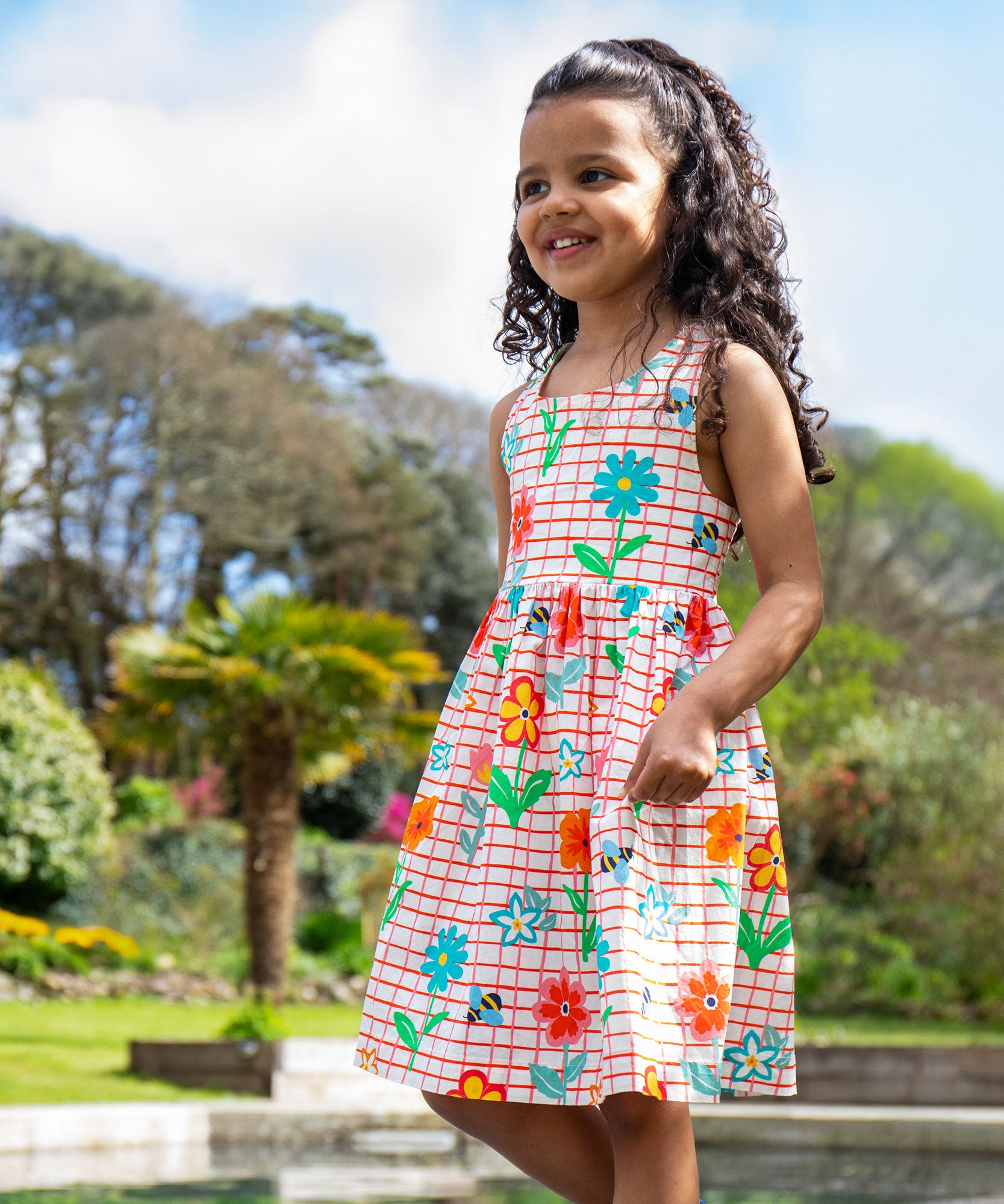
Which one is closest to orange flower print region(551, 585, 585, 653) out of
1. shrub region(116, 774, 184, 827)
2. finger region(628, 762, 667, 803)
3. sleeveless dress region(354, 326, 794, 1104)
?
sleeveless dress region(354, 326, 794, 1104)

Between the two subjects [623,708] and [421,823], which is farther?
[421,823]

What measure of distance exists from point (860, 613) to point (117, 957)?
1131 centimetres

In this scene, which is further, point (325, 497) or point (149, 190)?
point (149, 190)

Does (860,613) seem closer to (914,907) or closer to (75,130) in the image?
(914,907)

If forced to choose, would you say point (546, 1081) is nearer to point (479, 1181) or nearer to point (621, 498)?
point (621, 498)

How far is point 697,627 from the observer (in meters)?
1.63

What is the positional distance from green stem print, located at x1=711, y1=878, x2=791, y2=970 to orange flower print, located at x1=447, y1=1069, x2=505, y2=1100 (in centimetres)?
32

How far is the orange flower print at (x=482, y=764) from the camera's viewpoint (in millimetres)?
1619

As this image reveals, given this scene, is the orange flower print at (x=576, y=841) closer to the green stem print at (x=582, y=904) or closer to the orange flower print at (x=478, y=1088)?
the green stem print at (x=582, y=904)

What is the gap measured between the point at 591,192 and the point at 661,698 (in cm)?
62

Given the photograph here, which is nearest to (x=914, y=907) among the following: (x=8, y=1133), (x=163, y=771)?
(x=8, y=1133)

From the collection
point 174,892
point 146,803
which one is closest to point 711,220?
point 174,892

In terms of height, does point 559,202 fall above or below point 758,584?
above

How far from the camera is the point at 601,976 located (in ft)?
4.65
